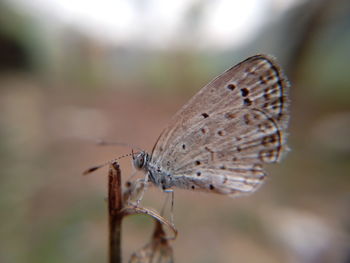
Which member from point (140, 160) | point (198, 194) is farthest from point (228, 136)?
point (198, 194)

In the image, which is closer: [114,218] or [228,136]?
[114,218]

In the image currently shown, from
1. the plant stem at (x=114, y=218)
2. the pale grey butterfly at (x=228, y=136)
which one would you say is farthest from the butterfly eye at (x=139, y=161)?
the plant stem at (x=114, y=218)

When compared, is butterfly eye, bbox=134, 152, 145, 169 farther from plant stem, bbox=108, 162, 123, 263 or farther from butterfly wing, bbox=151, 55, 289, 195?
plant stem, bbox=108, 162, 123, 263

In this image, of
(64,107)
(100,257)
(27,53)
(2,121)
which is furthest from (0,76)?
(100,257)

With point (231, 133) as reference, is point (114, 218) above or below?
below

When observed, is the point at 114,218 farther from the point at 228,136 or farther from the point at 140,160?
the point at 228,136

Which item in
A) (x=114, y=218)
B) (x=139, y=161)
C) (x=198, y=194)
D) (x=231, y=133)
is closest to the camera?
(x=114, y=218)
